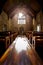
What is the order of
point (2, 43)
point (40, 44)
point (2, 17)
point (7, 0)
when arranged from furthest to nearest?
point (2, 17) < point (7, 0) < point (2, 43) < point (40, 44)

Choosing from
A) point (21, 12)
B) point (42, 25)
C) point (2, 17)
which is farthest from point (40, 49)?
point (21, 12)

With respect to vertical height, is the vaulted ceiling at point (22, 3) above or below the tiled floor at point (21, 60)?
above

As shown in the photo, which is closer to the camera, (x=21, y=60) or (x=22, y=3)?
Result: (x=21, y=60)

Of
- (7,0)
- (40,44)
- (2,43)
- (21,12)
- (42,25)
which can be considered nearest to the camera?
(40,44)

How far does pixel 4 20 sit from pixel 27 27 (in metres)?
5.58

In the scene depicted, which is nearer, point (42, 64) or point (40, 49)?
point (42, 64)

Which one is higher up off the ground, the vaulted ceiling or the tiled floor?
the vaulted ceiling

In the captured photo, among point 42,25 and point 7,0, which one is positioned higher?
point 7,0

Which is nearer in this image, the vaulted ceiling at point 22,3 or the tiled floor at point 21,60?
the tiled floor at point 21,60

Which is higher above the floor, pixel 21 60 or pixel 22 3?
pixel 22 3

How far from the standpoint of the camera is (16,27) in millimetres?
24672

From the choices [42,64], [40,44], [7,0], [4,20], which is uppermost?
[7,0]

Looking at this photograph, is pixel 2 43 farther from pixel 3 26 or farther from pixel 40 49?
pixel 3 26

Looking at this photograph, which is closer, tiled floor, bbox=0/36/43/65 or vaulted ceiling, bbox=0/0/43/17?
tiled floor, bbox=0/36/43/65
